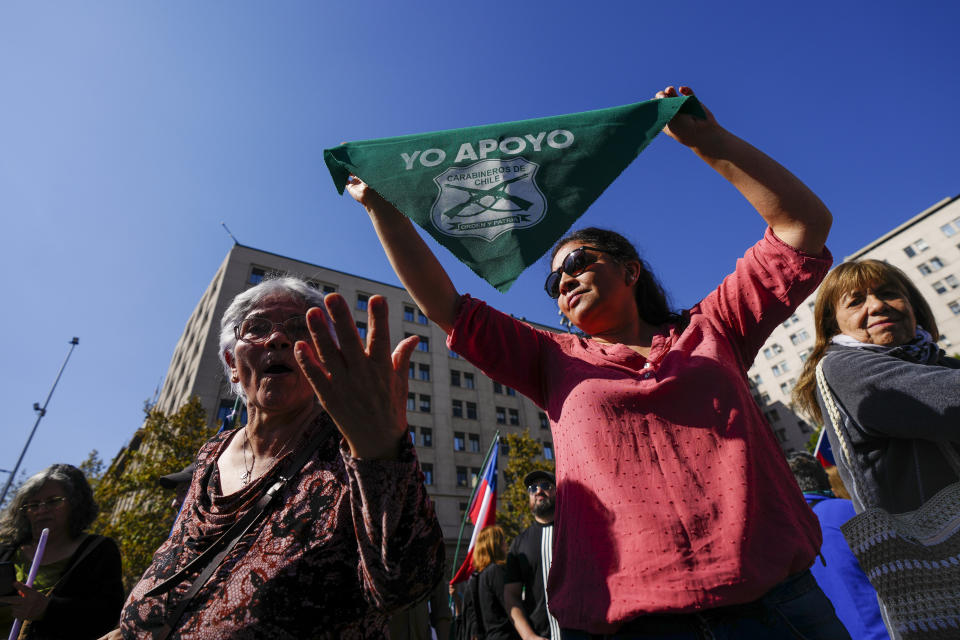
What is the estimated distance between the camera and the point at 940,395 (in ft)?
6.01

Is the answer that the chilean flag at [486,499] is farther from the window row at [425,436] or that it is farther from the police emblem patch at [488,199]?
the window row at [425,436]

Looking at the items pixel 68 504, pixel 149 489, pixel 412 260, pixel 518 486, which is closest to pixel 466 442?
pixel 518 486

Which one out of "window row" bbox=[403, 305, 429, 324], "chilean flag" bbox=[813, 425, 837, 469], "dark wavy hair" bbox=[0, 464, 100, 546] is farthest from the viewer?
"window row" bbox=[403, 305, 429, 324]

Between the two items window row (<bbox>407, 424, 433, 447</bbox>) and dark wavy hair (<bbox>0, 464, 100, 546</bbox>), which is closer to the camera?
dark wavy hair (<bbox>0, 464, 100, 546</bbox>)

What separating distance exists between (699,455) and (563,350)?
68 centimetres

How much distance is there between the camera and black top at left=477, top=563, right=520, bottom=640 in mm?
5203

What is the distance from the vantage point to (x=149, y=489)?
18.5 metres

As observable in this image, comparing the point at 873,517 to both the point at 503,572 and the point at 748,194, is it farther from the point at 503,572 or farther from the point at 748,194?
the point at 503,572

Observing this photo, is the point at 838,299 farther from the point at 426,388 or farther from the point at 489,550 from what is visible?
the point at 426,388

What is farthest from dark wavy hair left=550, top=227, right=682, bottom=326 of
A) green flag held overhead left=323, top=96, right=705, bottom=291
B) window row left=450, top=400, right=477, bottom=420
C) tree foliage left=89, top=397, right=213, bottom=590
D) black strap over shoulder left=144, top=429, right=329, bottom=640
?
window row left=450, top=400, right=477, bottom=420

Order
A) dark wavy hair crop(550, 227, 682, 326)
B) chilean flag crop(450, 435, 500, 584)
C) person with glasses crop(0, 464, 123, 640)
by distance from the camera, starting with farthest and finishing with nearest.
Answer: chilean flag crop(450, 435, 500, 584)
person with glasses crop(0, 464, 123, 640)
dark wavy hair crop(550, 227, 682, 326)

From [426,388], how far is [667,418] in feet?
127

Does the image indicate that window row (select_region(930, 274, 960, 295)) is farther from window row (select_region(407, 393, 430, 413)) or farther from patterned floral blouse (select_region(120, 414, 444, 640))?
patterned floral blouse (select_region(120, 414, 444, 640))

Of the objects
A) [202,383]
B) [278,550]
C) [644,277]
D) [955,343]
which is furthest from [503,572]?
[955,343]
